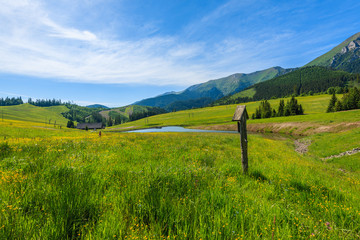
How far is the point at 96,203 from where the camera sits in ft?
10.2

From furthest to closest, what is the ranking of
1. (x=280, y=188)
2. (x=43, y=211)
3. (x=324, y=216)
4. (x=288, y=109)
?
(x=288, y=109)
(x=280, y=188)
(x=324, y=216)
(x=43, y=211)

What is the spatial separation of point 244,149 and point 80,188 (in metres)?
6.47

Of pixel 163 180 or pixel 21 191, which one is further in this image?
pixel 163 180

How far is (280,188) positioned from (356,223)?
2.01m

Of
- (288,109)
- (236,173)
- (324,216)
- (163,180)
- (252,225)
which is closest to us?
(252,225)

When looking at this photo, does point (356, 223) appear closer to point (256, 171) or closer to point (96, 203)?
point (256, 171)

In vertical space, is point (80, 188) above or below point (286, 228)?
above

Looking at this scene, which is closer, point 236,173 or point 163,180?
point 163,180

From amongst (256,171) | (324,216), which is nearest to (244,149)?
(256,171)

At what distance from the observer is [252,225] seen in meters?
2.99

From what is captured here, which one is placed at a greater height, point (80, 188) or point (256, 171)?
point (80, 188)

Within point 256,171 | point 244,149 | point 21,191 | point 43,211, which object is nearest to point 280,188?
point 256,171

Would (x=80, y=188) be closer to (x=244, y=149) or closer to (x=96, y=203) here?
(x=96, y=203)

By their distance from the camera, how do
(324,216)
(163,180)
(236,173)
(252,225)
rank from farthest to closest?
(236,173)
(163,180)
(324,216)
(252,225)
